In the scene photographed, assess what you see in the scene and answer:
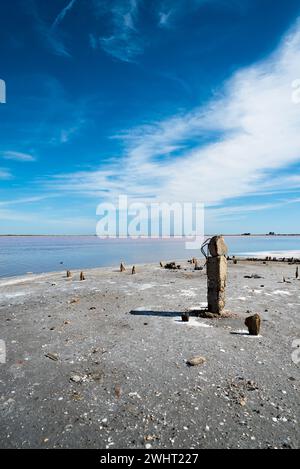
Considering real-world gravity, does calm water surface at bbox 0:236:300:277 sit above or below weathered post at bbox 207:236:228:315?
below

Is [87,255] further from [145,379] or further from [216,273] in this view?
[145,379]

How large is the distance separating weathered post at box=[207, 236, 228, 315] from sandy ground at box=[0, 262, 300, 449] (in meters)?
0.84

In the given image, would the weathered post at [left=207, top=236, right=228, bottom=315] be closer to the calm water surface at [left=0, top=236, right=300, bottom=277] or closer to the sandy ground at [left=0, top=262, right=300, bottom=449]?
the sandy ground at [left=0, top=262, right=300, bottom=449]

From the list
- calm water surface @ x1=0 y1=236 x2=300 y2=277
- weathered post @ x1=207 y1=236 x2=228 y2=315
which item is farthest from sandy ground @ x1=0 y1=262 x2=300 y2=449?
calm water surface @ x1=0 y1=236 x2=300 y2=277

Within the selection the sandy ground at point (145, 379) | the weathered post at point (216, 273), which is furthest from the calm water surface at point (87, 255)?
the weathered post at point (216, 273)

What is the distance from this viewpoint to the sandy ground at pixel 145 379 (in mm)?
5348

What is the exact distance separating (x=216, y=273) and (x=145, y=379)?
19.4ft

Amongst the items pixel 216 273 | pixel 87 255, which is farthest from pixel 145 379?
pixel 87 255

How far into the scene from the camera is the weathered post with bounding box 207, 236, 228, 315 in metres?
12.0

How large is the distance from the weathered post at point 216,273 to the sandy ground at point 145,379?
0.84 metres

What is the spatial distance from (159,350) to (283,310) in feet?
23.6

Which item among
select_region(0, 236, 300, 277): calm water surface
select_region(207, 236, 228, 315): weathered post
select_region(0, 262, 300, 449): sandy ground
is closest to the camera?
select_region(0, 262, 300, 449): sandy ground
